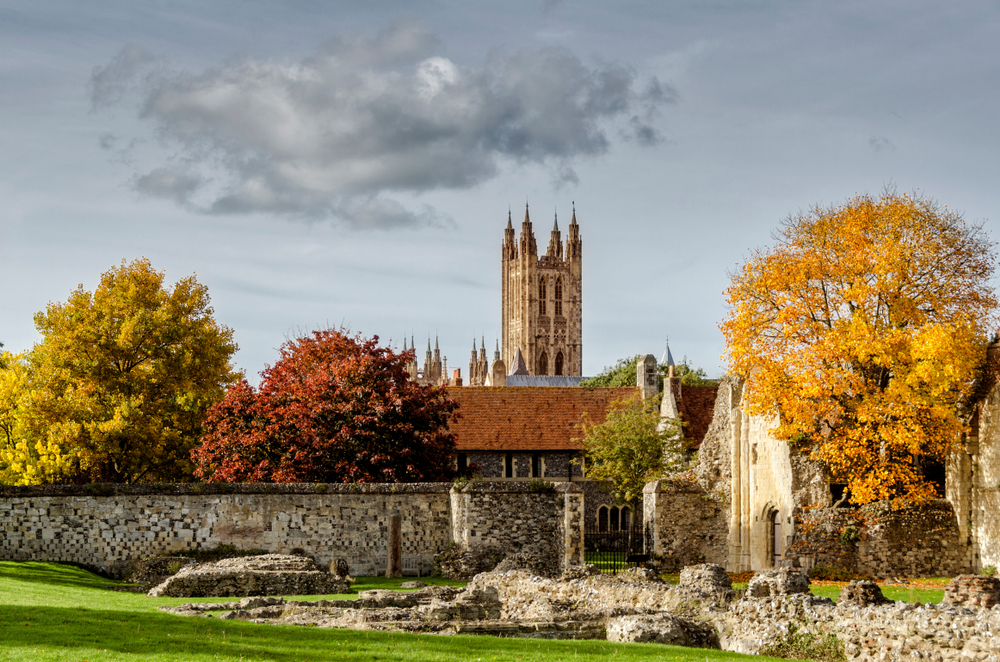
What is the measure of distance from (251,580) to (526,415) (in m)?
29.5

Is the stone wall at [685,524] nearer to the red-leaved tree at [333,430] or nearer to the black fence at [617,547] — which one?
the black fence at [617,547]

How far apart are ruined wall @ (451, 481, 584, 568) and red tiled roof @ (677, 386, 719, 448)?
18.1 metres

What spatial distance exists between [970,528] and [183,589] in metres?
23.3

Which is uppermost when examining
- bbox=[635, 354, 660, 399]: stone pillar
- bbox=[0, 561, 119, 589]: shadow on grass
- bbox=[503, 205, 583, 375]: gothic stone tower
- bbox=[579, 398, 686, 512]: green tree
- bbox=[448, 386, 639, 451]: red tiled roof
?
bbox=[503, 205, 583, 375]: gothic stone tower

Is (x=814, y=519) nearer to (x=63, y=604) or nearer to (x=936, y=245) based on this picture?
(x=936, y=245)

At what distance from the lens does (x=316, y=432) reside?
3456 centimetres

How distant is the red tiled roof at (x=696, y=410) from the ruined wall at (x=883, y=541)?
16.9 m

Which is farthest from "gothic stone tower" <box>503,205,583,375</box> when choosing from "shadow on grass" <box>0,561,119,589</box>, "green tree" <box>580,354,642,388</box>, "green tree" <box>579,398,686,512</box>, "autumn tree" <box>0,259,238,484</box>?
"shadow on grass" <box>0,561,119,589</box>

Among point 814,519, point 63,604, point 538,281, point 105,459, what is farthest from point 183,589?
point 538,281

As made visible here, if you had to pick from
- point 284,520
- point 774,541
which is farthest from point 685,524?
point 284,520

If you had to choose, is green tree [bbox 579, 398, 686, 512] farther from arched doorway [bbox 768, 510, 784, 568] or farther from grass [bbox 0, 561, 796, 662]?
grass [bbox 0, 561, 796, 662]

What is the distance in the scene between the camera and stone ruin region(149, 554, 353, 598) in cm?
2409

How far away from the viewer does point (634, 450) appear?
45594 millimetres

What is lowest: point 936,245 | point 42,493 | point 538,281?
point 42,493
